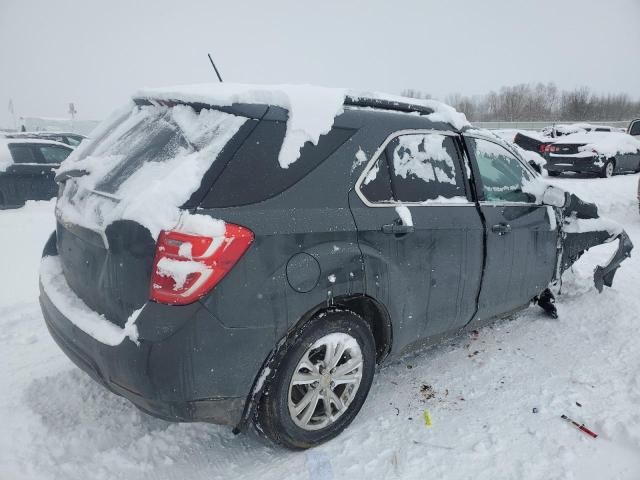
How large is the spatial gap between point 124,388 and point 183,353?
372mm

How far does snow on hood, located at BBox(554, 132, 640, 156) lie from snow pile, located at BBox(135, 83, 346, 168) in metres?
13.6

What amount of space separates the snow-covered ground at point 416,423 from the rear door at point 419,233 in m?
0.48

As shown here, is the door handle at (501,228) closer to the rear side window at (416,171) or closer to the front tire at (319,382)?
the rear side window at (416,171)

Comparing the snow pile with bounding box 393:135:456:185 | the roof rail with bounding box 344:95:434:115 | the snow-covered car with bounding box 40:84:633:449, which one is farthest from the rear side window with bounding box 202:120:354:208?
the snow pile with bounding box 393:135:456:185

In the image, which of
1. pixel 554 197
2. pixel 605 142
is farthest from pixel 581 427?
pixel 605 142

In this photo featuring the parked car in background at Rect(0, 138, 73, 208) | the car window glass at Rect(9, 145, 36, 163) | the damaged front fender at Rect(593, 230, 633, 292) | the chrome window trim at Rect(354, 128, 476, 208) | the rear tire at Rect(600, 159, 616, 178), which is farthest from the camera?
the rear tire at Rect(600, 159, 616, 178)

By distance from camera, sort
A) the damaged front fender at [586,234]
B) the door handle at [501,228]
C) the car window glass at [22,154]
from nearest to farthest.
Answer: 1. the door handle at [501,228]
2. the damaged front fender at [586,234]
3. the car window glass at [22,154]

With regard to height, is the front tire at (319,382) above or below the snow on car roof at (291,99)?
below

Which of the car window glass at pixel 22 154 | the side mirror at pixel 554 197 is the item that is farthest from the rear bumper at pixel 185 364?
the car window glass at pixel 22 154

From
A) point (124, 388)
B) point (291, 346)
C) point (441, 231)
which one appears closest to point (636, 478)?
point (441, 231)

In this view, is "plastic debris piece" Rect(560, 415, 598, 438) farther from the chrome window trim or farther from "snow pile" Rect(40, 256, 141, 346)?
"snow pile" Rect(40, 256, 141, 346)

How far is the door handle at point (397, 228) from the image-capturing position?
2.44 m

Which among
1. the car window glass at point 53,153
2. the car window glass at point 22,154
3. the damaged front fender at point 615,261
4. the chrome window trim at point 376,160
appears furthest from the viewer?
the car window glass at point 53,153

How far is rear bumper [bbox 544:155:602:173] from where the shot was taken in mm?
13195
